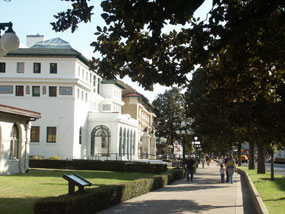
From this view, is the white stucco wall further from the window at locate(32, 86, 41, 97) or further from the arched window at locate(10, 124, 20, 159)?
the window at locate(32, 86, 41, 97)

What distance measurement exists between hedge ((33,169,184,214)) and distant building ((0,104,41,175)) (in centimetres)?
1060

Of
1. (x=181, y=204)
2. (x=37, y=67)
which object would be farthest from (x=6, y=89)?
(x=181, y=204)

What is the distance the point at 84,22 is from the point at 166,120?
81.3 m

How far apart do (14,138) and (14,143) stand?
1.53 feet

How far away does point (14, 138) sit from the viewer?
26.7 m

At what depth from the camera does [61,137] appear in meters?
46.3

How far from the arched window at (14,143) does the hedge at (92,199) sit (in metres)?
11.6

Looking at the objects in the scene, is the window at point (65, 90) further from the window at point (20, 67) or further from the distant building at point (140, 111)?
the distant building at point (140, 111)

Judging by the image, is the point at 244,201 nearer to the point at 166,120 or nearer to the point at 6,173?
the point at 6,173

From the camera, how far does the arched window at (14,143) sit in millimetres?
26719

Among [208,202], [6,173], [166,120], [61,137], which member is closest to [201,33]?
[208,202]

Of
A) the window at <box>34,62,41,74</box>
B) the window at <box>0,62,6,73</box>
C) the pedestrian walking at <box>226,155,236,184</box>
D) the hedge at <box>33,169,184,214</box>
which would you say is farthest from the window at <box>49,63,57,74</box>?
the hedge at <box>33,169,184,214</box>

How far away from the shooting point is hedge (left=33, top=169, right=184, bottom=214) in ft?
33.0

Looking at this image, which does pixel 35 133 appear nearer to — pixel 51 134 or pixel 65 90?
pixel 51 134
